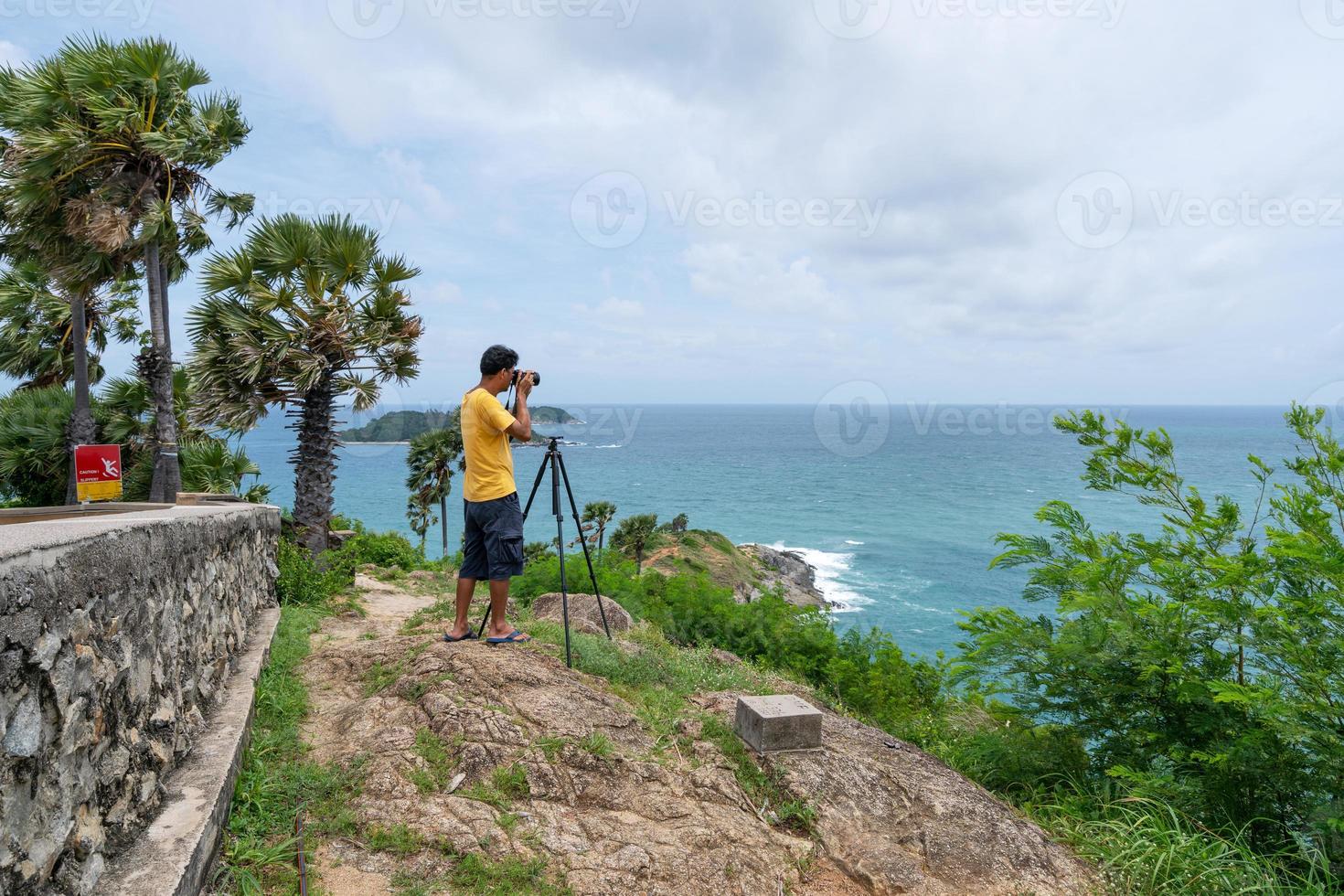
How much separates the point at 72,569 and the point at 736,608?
8075mm

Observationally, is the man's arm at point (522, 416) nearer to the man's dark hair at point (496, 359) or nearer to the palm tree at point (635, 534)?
the man's dark hair at point (496, 359)

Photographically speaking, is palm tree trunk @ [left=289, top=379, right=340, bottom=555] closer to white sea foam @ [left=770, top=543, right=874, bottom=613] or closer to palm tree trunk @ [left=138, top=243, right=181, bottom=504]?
palm tree trunk @ [left=138, top=243, right=181, bottom=504]

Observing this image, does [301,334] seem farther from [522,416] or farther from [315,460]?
[522,416]

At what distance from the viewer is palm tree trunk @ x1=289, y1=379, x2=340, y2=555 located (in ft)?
36.0

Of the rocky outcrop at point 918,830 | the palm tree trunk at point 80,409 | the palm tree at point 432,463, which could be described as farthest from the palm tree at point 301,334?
the palm tree at point 432,463

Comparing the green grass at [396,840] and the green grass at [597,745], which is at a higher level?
the green grass at [597,745]

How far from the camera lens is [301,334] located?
35.3 ft

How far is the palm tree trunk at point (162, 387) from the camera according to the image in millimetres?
10812

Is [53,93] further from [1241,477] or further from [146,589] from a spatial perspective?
[1241,477]

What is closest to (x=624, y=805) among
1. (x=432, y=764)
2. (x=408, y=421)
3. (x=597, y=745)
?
(x=597, y=745)

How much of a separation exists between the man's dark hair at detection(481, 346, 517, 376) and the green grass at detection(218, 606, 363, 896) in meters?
2.66

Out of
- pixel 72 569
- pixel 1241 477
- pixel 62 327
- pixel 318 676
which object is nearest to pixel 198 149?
pixel 62 327

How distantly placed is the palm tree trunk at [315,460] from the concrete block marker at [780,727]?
847 cm

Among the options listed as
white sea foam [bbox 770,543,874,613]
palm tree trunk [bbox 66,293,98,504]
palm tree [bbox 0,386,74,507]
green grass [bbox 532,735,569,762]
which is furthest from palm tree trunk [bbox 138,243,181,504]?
white sea foam [bbox 770,543,874,613]
